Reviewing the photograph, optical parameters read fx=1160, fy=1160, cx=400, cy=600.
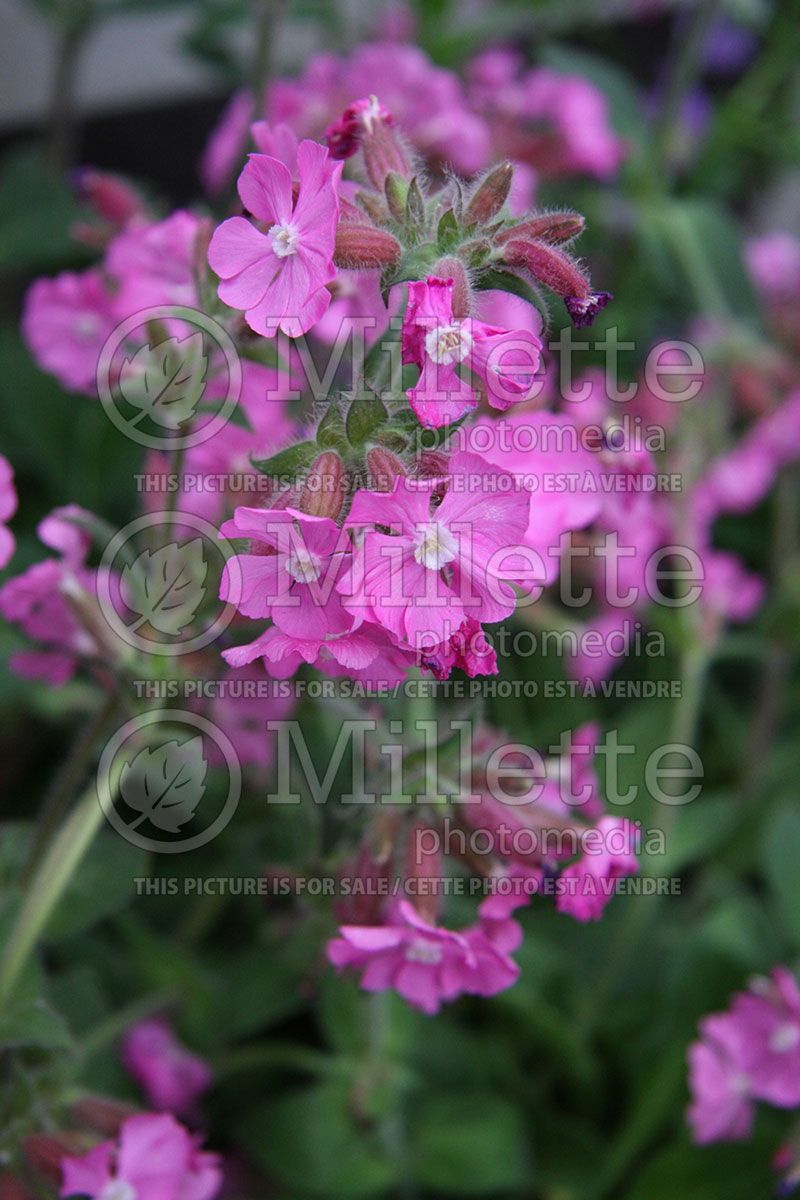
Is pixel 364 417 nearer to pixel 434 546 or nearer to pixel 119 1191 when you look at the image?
pixel 434 546

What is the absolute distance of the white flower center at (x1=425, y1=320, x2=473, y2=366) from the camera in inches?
19.1

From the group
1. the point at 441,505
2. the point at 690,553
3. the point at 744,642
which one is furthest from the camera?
the point at 744,642

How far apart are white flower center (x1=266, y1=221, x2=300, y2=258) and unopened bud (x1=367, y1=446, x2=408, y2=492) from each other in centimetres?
10

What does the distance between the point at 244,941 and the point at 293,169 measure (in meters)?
0.75

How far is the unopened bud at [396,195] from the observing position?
0.56 m

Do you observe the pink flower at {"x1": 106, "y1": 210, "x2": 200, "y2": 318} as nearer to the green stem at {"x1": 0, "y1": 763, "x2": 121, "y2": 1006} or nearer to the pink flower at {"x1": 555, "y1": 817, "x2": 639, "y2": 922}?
the green stem at {"x1": 0, "y1": 763, "x2": 121, "y2": 1006}

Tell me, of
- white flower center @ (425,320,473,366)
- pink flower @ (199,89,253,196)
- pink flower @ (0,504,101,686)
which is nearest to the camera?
A: white flower center @ (425,320,473,366)

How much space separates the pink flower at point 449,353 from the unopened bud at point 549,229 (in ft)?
0.25

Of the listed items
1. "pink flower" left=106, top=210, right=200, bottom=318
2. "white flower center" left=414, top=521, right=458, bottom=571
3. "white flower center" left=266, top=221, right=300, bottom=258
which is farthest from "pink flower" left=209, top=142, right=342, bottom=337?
"pink flower" left=106, top=210, right=200, bottom=318

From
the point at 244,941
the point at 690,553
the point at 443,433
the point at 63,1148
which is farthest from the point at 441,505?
the point at 244,941

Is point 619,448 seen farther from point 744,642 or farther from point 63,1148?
point 744,642

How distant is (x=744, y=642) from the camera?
4.03 feet

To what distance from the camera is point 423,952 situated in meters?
0.61

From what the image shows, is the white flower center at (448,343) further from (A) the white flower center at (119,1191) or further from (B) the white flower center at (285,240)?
(A) the white flower center at (119,1191)
